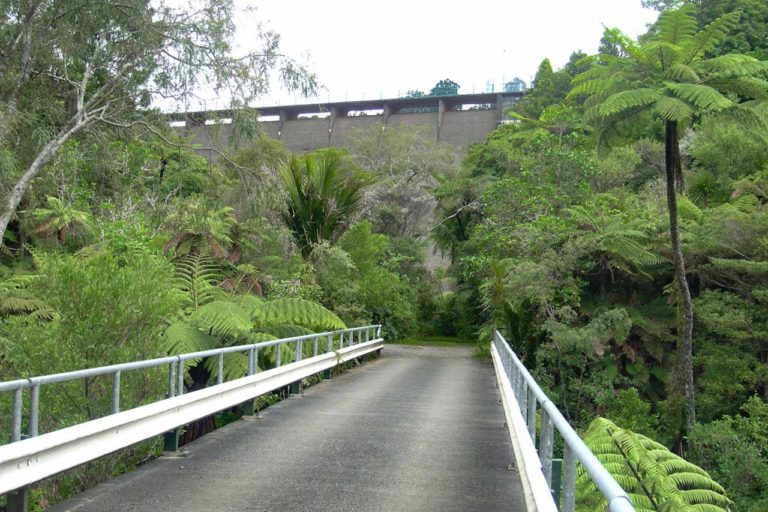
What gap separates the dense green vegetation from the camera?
9094 millimetres

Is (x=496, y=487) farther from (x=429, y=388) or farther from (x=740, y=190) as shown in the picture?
(x=740, y=190)

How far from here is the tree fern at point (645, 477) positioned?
6854mm

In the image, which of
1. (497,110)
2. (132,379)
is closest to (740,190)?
(132,379)

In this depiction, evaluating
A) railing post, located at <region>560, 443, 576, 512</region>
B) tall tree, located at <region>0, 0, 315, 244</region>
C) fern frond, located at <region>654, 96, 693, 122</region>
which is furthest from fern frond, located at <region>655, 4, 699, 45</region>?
railing post, located at <region>560, 443, 576, 512</region>

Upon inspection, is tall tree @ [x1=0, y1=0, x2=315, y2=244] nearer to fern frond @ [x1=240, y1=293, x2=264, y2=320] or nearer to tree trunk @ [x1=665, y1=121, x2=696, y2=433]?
fern frond @ [x1=240, y1=293, x2=264, y2=320]

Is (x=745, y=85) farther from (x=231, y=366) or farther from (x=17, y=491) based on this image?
(x=17, y=491)

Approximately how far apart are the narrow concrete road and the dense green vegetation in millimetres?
1263

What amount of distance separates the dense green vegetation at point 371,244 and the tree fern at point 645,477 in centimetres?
4

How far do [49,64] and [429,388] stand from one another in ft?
38.0

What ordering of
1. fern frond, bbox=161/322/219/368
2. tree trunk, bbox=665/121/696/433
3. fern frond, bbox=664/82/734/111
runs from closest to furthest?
fern frond, bbox=161/322/219/368 < fern frond, bbox=664/82/734/111 < tree trunk, bbox=665/121/696/433

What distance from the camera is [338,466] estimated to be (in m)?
7.75

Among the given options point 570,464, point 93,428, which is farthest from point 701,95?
point 93,428

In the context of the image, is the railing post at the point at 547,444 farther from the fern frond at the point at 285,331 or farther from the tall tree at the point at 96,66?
the tall tree at the point at 96,66

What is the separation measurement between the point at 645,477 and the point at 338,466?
298 centimetres
